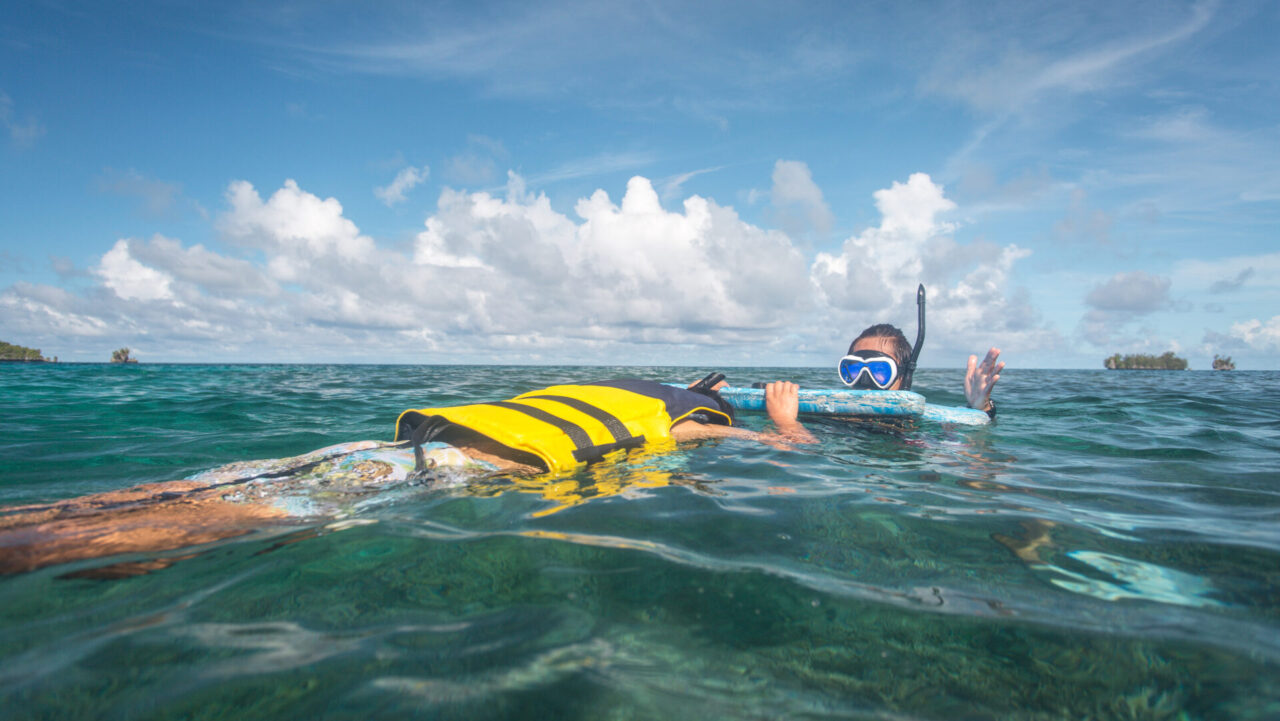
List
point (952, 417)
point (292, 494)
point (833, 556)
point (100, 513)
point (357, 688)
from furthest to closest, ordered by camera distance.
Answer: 1. point (952, 417)
2. point (292, 494)
3. point (100, 513)
4. point (833, 556)
5. point (357, 688)

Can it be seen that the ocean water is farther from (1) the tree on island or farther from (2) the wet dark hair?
(1) the tree on island

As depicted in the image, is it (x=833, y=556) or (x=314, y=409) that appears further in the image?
(x=314, y=409)

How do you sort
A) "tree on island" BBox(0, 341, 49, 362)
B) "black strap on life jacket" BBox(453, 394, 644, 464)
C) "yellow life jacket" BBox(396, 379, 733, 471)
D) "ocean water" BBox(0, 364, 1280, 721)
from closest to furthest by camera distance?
"ocean water" BBox(0, 364, 1280, 721) < "yellow life jacket" BBox(396, 379, 733, 471) < "black strap on life jacket" BBox(453, 394, 644, 464) < "tree on island" BBox(0, 341, 49, 362)

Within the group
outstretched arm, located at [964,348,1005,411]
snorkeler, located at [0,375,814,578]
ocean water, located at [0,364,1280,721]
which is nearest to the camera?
ocean water, located at [0,364,1280,721]

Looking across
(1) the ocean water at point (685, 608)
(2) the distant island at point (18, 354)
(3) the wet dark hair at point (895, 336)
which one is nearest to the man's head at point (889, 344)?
(3) the wet dark hair at point (895, 336)

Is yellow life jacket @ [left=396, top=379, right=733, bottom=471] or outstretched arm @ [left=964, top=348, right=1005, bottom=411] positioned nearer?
yellow life jacket @ [left=396, top=379, right=733, bottom=471]

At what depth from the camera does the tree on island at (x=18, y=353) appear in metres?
57.6

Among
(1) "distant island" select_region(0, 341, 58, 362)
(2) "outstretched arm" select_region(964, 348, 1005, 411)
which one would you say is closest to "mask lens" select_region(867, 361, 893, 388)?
(2) "outstretched arm" select_region(964, 348, 1005, 411)

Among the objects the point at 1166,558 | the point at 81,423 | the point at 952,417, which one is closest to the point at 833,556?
the point at 1166,558

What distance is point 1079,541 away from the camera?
2334mm

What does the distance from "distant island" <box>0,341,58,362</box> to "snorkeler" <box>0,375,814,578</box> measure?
84870 mm

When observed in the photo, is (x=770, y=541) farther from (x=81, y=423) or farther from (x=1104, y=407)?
(x=1104, y=407)

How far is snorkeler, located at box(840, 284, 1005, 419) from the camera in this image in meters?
5.78

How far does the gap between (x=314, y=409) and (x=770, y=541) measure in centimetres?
789
